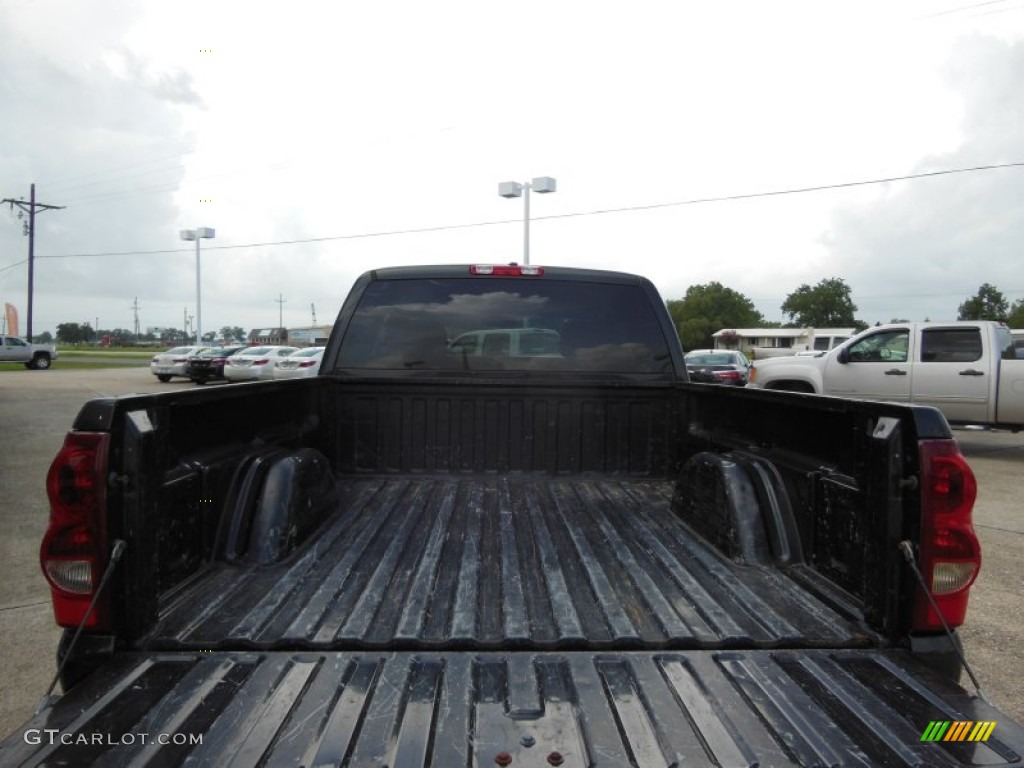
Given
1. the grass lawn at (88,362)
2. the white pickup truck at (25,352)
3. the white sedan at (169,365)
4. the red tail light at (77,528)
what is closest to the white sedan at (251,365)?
the white sedan at (169,365)

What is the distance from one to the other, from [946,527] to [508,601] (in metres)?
1.31

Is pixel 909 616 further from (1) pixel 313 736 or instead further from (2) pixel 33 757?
(2) pixel 33 757

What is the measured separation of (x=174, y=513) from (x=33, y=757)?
Result: 0.86 m

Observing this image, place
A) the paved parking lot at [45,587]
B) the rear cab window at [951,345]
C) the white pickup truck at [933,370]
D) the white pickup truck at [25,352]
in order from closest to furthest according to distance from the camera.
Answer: the paved parking lot at [45,587] < the white pickup truck at [933,370] < the rear cab window at [951,345] < the white pickup truck at [25,352]

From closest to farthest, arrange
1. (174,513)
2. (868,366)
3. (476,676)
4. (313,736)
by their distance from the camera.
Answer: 1. (313,736)
2. (476,676)
3. (174,513)
4. (868,366)

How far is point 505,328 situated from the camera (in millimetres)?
3967

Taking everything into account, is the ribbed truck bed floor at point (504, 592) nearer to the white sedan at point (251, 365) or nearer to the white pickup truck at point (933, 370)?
the white pickup truck at point (933, 370)

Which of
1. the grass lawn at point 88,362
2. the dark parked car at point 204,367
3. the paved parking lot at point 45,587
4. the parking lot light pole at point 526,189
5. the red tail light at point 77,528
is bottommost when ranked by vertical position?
the grass lawn at point 88,362

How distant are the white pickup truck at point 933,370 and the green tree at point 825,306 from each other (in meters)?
95.7

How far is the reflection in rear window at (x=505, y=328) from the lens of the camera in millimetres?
3904

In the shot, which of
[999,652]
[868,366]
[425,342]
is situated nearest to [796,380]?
[868,366]

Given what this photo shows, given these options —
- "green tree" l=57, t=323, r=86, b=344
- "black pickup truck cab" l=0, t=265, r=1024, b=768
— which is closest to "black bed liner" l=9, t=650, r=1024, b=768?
"black pickup truck cab" l=0, t=265, r=1024, b=768

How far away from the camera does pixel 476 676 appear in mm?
1805

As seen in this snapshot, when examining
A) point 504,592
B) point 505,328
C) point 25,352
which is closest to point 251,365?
point 25,352
